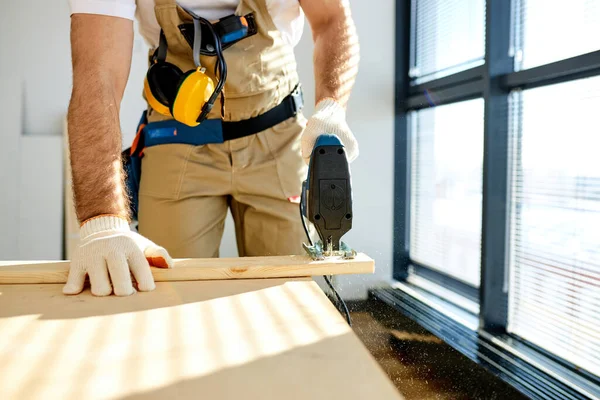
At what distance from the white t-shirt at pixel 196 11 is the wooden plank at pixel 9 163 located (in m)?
2.91

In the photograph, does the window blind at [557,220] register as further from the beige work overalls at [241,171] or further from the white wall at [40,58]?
the white wall at [40,58]

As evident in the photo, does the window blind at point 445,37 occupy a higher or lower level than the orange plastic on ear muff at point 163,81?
higher

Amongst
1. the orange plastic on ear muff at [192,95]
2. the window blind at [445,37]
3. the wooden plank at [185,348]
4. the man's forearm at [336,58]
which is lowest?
the wooden plank at [185,348]

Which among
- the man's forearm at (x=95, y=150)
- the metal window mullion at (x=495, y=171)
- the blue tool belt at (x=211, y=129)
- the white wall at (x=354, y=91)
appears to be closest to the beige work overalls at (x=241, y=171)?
the blue tool belt at (x=211, y=129)

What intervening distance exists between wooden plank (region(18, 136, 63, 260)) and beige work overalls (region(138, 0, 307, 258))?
260 centimetres

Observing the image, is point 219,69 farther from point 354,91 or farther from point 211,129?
point 354,91

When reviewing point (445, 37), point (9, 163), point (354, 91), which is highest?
point (445, 37)

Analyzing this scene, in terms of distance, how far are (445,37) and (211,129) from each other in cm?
218

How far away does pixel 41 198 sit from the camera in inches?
154

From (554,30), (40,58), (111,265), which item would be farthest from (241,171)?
(40,58)

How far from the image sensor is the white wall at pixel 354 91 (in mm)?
3709

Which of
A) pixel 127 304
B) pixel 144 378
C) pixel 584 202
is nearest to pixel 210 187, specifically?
pixel 127 304

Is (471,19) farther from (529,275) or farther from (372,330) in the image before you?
(372,330)

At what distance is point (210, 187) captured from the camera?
4.97ft
